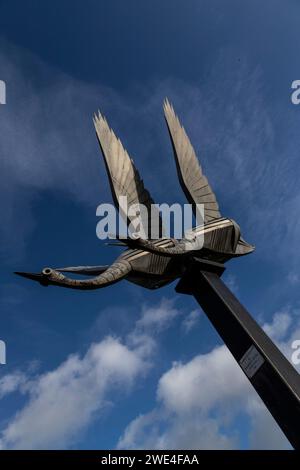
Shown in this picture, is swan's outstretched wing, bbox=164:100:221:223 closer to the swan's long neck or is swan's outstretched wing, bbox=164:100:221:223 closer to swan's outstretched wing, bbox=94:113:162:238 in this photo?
swan's outstretched wing, bbox=94:113:162:238

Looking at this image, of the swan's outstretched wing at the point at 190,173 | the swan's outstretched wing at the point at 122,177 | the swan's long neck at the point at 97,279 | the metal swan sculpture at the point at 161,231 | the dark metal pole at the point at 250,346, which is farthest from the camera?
the swan's outstretched wing at the point at 190,173

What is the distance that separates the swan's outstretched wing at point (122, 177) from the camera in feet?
39.5

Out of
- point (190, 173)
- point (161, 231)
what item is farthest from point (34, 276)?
point (190, 173)

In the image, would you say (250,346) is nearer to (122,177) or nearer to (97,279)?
(97,279)

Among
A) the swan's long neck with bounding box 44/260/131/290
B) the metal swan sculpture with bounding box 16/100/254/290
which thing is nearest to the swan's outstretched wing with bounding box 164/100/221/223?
the metal swan sculpture with bounding box 16/100/254/290

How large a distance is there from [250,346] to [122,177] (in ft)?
18.1

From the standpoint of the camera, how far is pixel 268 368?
9.16 metres

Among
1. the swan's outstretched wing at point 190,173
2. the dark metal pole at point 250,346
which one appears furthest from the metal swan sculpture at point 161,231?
the dark metal pole at point 250,346

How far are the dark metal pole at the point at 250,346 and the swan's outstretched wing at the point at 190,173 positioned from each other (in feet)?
6.11

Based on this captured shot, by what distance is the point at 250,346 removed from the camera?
9695mm

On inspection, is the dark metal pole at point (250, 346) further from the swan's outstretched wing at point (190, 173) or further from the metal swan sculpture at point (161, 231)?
the swan's outstretched wing at point (190, 173)
